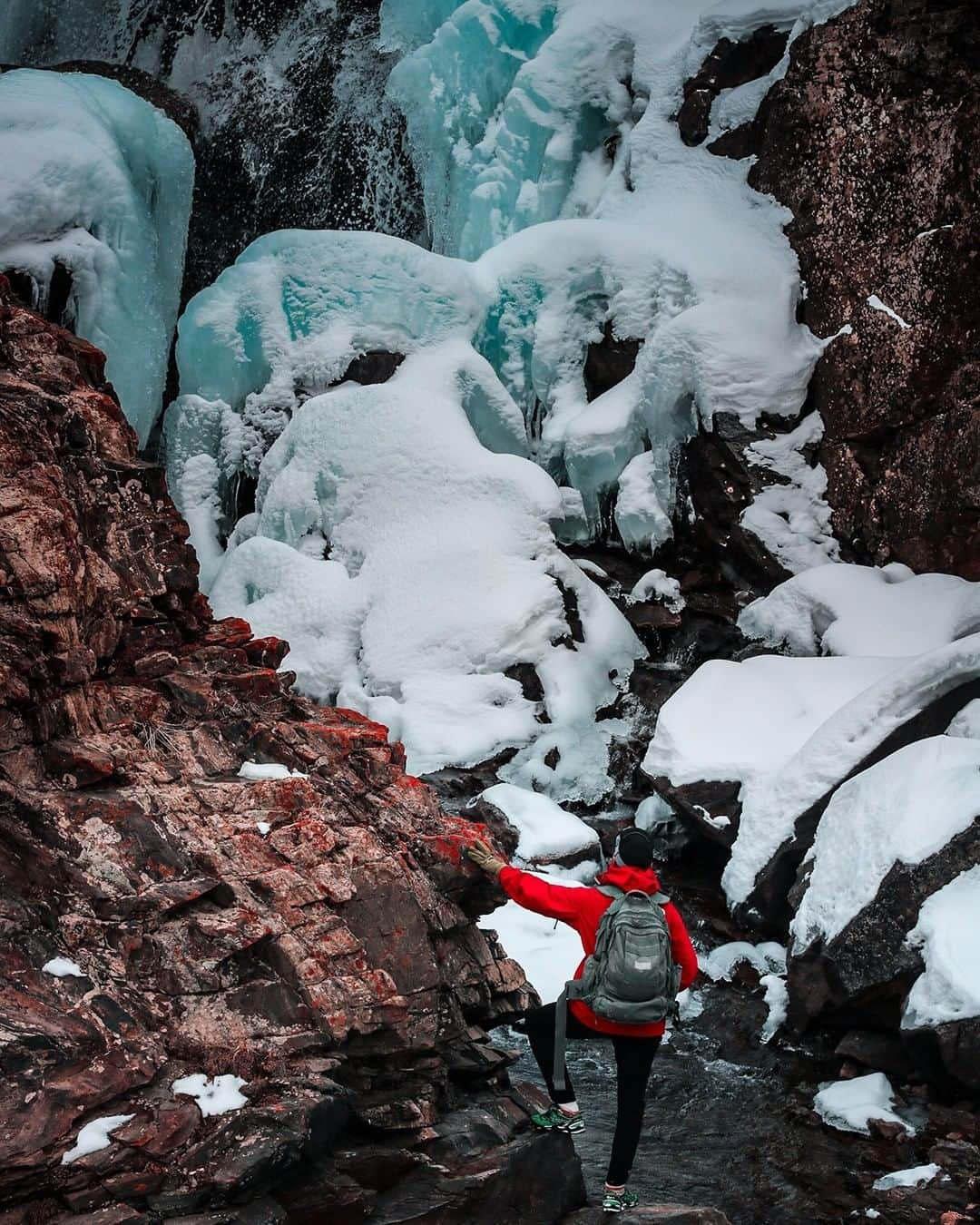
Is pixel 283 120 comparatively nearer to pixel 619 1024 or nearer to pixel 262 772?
pixel 262 772

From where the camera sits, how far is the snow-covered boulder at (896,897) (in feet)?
18.9

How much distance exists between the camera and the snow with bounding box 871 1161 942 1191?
5008 mm

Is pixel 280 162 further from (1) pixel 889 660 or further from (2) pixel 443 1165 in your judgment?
(2) pixel 443 1165

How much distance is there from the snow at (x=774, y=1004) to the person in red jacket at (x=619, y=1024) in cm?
281

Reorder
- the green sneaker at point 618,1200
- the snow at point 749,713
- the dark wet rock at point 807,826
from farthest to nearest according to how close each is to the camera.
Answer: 1. the snow at point 749,713
2. the dark wet rock at point 807,826
3. the green sneaker at point 618,1200

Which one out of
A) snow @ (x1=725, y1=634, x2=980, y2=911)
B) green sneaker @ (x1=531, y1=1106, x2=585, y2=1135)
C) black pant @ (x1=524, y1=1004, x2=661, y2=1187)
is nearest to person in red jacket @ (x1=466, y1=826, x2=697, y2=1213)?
black pant @ (x1=524, y1=1004, x2=661, y2=1187)

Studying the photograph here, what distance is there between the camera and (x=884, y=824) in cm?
654

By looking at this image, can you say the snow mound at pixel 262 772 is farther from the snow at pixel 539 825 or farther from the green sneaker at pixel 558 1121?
the snow at pixel 539 825

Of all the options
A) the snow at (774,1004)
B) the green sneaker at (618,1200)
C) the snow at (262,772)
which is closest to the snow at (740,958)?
the snow at (774,1004)

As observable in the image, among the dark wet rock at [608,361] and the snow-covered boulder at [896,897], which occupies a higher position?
the dark wet rock at [608,361]

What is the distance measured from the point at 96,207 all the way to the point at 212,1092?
37.3 ft

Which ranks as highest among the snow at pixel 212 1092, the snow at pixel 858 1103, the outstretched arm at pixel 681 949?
the outstretched arm at pixel 681 949

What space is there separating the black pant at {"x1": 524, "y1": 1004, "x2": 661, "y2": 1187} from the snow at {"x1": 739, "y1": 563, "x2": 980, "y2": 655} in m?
6.08

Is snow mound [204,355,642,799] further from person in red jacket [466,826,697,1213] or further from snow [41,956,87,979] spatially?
snow [41,956,87,979]
